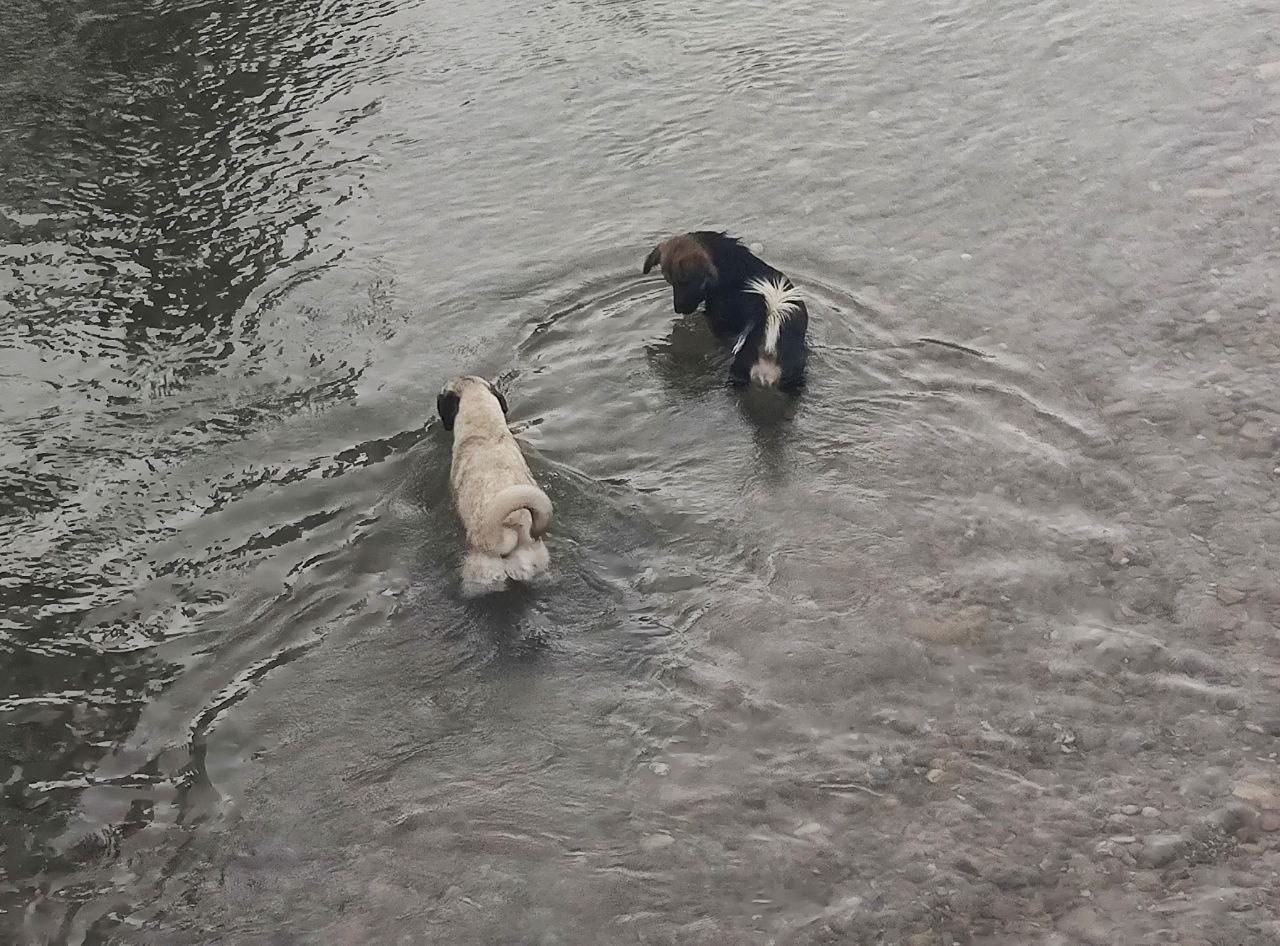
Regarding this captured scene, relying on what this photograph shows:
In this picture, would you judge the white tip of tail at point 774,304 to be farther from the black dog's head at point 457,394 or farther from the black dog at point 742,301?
the black dog's head at point 457,394

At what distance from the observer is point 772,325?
6809mm

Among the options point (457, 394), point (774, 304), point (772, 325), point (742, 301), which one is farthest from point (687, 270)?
point (457, 394)

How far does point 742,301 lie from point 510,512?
2664 millimetres

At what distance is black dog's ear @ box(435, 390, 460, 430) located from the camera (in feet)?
21.0

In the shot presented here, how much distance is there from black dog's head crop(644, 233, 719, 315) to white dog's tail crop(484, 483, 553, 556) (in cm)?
247

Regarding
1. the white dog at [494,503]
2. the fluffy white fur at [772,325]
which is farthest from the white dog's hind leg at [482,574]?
the fluffy white fur at [772,325]

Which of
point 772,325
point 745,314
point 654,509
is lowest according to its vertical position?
point 654,509

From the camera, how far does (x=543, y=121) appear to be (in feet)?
32.7

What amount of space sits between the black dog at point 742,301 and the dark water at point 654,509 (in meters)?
0.24

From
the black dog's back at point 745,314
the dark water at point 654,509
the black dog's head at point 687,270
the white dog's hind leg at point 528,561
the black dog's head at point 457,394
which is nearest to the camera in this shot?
the dark water at point 654,509

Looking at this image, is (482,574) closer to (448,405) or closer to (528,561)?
(528,561)

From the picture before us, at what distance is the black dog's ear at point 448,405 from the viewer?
639 cm

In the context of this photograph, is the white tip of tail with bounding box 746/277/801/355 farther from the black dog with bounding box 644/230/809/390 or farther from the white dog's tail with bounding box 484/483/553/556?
the white dog's tail with bounding box 484/483/553/556

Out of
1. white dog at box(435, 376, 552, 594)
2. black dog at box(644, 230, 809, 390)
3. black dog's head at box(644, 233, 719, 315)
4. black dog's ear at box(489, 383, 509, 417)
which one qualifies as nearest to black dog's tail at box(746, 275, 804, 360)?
black dog at box(644, 230, 809, 390)
